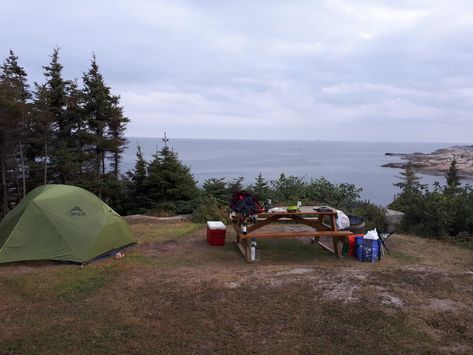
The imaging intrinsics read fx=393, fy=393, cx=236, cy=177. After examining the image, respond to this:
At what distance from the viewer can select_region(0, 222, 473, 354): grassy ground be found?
388cm

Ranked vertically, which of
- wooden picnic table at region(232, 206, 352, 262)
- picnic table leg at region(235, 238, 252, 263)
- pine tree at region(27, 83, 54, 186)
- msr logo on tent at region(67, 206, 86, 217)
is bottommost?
picnic table leg at region(235, 238, 252, 263)

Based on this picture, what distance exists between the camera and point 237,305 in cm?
476

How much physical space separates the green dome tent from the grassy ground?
27cm

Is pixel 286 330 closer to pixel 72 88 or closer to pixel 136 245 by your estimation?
pixel 136 245

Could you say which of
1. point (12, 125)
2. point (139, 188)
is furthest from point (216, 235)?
point (12, 125)

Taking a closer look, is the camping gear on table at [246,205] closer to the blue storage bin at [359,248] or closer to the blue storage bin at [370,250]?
Answer: the blue storage bin at [359,248]

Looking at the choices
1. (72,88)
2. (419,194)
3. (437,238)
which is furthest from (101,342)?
(72,88)

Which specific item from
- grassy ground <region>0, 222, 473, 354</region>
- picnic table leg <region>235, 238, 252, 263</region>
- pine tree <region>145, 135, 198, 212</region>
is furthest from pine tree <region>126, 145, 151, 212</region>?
grassy ground <region>0, 222, 473, 354</region>

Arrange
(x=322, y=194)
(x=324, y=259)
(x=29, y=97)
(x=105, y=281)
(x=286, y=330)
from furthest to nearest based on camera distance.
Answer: (x=29, y=97) → (x=322, y=194) → (x=324, y=259) → (x=105, y=281) → (x=286, y=330)

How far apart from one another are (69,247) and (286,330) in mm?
4042

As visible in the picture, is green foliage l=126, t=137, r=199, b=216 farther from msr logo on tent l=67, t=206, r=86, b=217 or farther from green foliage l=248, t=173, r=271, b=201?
msr logo on tent l=67, t=206, r=86, b=217

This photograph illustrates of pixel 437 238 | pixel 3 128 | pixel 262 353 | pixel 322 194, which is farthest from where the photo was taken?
pixel 3 128

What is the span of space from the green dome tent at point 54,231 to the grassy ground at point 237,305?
0.90ft

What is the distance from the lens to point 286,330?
4.14 meters
